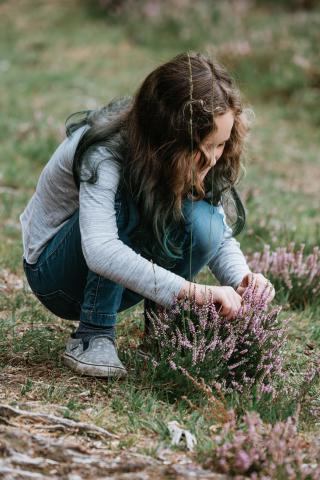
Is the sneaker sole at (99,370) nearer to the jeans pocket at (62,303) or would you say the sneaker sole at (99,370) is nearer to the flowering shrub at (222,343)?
the flowering shrub at (222,343)

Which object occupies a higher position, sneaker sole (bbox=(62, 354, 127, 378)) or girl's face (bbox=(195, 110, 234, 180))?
girl's face (bbox=(195, 110, 234, 180))

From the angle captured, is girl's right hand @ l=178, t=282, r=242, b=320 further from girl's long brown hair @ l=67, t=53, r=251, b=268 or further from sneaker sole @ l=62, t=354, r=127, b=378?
sneaker sole @ l=62, t=354, r=127, b=378

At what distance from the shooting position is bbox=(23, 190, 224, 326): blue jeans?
2.97m

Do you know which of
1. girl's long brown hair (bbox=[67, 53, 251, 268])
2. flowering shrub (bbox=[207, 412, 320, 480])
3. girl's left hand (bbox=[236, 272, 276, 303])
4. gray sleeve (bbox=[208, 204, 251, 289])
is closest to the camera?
flowering shrub (bbox=[207, 412, 320, 480])

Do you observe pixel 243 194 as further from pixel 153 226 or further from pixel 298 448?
pixel 298 448

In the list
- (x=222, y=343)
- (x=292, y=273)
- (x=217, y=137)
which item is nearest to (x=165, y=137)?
(x=217, y=137)

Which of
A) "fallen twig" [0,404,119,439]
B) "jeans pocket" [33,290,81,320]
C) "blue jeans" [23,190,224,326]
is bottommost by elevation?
"fallen twig" [0,404,119,439]

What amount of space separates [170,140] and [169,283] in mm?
534

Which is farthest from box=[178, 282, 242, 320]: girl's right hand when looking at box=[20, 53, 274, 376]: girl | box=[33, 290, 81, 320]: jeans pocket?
box=[33, 290, 81, 320]: jeans pocket

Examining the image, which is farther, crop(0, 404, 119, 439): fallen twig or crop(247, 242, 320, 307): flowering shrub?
crop(247, 242, 320, 307): flowering shrub

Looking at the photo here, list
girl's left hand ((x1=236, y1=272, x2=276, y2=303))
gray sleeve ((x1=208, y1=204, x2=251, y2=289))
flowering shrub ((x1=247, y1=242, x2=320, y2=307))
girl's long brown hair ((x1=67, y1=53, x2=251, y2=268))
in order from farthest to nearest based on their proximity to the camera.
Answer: flowering shrub ((x1=247, y1=242, x2=320, y2=307)) → gray sleeve ((x1=208, y1=204, x2=251, y2=289)) → girl's left hand ((x1=236, y1=272, x2=276, y2=303)) → girl's long brown hair ((x1=67, y1=53, x2=251, y2=268))

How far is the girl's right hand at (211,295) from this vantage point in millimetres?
2826

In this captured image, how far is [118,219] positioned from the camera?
9.66 feet

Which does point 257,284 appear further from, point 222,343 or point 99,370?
point 99,370
